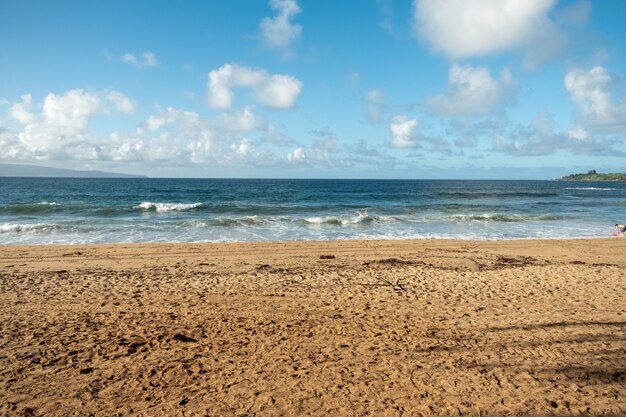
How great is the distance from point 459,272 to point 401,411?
7.80 m

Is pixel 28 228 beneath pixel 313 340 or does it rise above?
beneath

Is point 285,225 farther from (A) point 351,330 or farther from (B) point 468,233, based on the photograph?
(A) point 351,330

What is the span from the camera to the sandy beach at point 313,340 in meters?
4.99

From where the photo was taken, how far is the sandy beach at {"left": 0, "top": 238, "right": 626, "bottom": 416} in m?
4.99

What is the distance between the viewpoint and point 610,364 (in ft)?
19.1

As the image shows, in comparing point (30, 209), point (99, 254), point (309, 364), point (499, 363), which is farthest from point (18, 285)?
point (30, 209)

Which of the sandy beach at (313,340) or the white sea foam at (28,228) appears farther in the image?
the white sea foam at (28,228)

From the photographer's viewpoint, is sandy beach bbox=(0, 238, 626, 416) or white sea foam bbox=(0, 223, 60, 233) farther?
white sea foam bbox=(0, 223, 60, 233)

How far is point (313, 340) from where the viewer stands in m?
6.73

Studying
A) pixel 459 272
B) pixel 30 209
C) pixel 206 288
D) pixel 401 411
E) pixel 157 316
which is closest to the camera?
pixel 401 411

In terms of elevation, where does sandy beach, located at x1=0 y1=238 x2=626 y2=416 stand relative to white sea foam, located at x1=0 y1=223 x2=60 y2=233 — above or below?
above

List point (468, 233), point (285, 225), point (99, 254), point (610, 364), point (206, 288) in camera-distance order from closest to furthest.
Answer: point (610, 364) < point (206, 288) < point (99, 254) < point (468, 233) < point (285, 225)

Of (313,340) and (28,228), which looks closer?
(313,340)

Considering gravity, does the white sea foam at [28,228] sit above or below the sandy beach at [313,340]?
below
